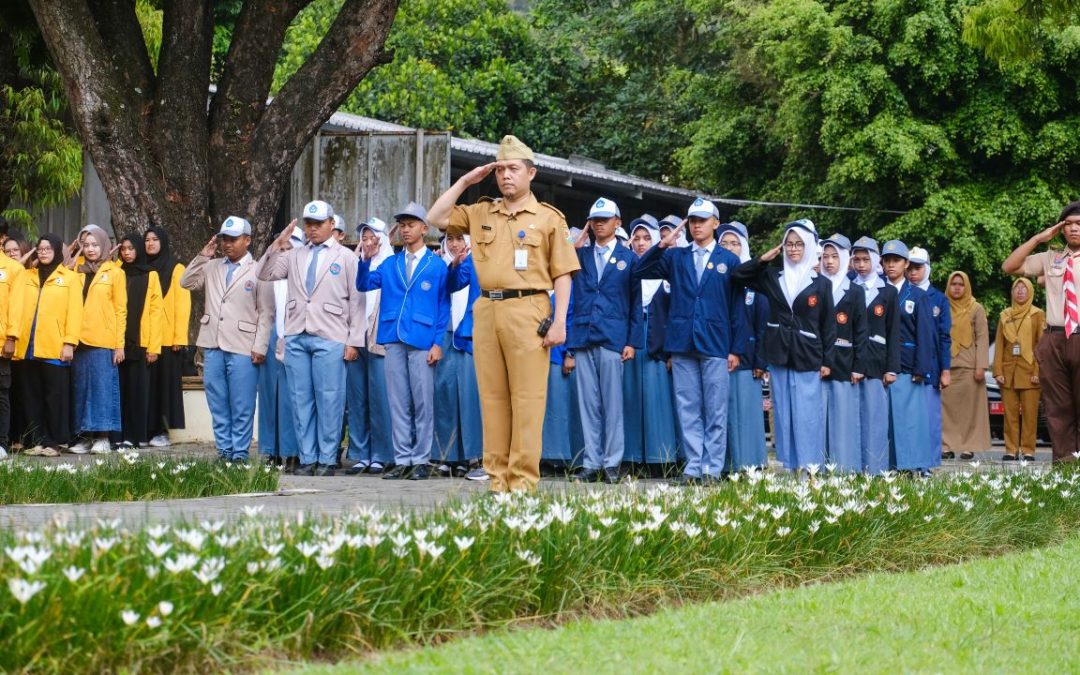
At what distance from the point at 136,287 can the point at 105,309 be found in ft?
2.31

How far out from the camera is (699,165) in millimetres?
31641

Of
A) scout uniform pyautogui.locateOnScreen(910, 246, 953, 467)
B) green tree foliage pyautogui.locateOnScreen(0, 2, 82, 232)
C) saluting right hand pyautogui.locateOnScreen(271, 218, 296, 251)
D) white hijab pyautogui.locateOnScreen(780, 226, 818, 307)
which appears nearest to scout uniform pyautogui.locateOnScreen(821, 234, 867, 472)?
white hijab pyautogui.locateOnScreen(780, 226, 818, 307)

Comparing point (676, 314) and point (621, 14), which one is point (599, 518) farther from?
point (621, 14)

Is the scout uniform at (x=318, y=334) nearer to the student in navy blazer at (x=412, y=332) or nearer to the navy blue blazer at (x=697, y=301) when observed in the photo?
the student in navy blazer at (x=412, y=332)

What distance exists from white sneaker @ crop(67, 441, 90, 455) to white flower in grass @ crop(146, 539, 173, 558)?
9.34 m

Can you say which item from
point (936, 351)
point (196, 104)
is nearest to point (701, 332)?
point (936, 351)

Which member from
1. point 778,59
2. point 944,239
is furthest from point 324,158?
point 944,239

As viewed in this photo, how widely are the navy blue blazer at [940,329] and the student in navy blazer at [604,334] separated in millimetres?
3894

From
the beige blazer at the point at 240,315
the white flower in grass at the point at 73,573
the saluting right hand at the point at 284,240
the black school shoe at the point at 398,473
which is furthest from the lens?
the beige blazer at the point at 240,315

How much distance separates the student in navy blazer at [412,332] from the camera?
39.8 feet

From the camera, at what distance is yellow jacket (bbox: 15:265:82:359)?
45.0ft

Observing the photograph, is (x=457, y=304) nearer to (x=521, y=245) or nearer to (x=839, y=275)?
(x=839, y=275)

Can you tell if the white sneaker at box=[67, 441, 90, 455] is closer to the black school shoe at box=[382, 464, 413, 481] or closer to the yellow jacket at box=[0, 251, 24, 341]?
the yellow jacket at box=[0, 251, 24, 341]

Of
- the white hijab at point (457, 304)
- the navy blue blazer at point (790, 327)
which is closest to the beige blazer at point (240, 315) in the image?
the white hijab at point (457, 304)
